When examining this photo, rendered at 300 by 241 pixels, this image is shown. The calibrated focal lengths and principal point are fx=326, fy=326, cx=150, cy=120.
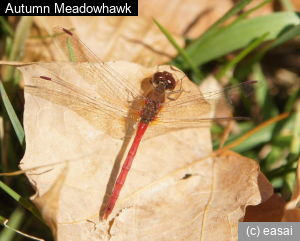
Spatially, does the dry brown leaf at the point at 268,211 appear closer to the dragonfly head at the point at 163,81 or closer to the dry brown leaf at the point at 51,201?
the dragonfly head at the point at 163,81

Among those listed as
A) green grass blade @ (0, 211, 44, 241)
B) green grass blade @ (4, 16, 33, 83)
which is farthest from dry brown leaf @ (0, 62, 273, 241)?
green grass blade @ (4, 16, 33, 83)

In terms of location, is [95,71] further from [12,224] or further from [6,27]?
[12,224]

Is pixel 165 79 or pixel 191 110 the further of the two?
pixel 191 110

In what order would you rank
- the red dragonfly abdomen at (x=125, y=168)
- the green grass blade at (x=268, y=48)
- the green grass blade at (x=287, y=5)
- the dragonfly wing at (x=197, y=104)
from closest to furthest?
the red dragonfly abdomen at (x=125, y=168), the dragonfly wing at (x=197, y=104), the green grass blade at (x=268, y=48), the green grass blade at (x=287, y=5)

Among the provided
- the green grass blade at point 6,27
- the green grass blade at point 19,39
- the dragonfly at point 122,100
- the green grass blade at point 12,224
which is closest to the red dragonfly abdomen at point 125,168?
the dragonfly at point 122,100

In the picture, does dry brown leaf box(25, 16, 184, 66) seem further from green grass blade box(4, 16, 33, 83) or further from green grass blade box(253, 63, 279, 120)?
green grass blade box(253, 63, 279, 120)

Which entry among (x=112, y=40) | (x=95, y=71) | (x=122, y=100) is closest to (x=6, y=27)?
(x=112, y=40)
